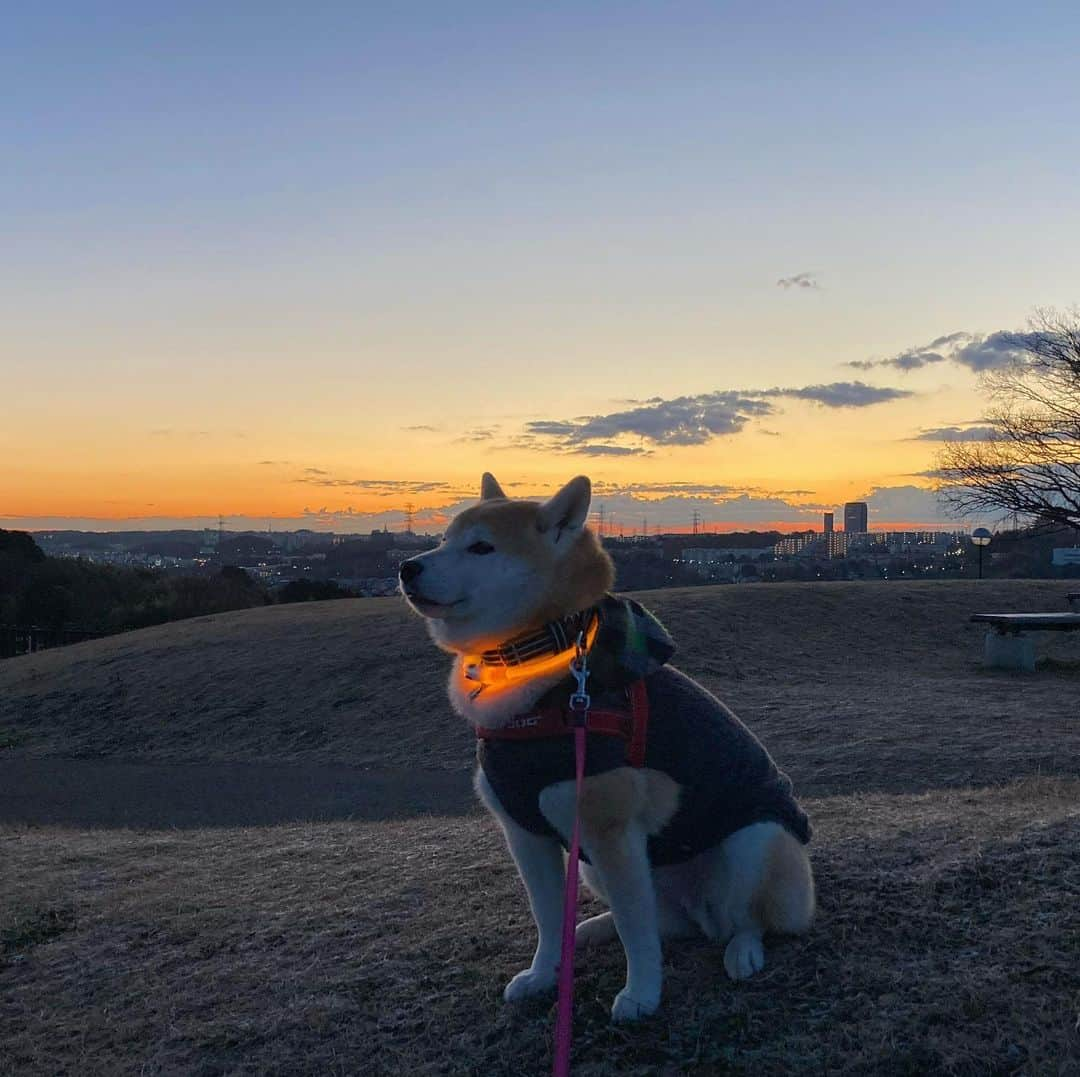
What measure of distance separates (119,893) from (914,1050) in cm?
439

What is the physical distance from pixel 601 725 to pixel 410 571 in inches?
31.2

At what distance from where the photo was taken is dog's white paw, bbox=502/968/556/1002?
3627 millimetres

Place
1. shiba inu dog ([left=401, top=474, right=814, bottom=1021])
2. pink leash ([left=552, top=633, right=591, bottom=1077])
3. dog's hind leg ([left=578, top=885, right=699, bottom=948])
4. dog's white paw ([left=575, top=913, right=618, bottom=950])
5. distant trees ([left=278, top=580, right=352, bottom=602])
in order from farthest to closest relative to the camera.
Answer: distant trees ([left=278, top=580, right=352, bottom=602]), dog's white paw ([left=575, top=913, right=618, bottom=950]), dog's hind leg ([left=578, top=885, right=699, bottom=948]), shiba inu dog ([left=401, top=474, right=814, bottom=1021]), pink leash ([left=552, top=633, right=591, bottom=1077])

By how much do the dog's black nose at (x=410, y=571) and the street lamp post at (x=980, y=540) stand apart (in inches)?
1118

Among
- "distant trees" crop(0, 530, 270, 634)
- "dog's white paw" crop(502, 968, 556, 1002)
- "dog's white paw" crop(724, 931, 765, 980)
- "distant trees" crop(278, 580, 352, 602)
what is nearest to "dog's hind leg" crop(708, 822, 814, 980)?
"dog's white paw" crop(724, 931, 765, 980)

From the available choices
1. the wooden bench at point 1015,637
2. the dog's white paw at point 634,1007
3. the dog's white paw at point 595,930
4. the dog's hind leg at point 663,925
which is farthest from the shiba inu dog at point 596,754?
the wooden bench at point 1015,637

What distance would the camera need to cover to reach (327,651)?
727 inches

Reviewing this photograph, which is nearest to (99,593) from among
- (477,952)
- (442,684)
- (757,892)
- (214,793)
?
(442,684)

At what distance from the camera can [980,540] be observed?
29.5m

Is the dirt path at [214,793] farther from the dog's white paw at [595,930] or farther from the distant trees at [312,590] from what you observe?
the distant trees at [312,590]

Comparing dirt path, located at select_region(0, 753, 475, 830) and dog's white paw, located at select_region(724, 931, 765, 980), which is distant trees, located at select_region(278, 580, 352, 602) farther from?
dog's white paw, located at select_region(724, 931, 765, 980)

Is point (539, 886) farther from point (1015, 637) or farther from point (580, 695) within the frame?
point (1015, 637)

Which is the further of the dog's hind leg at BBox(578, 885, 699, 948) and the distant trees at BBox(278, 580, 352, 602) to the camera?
the distant trees at BBox(278, 580, 352, 602)

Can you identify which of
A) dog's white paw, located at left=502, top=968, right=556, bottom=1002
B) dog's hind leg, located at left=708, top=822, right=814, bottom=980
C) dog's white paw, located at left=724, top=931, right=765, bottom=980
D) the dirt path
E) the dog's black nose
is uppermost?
the dog's black nose
